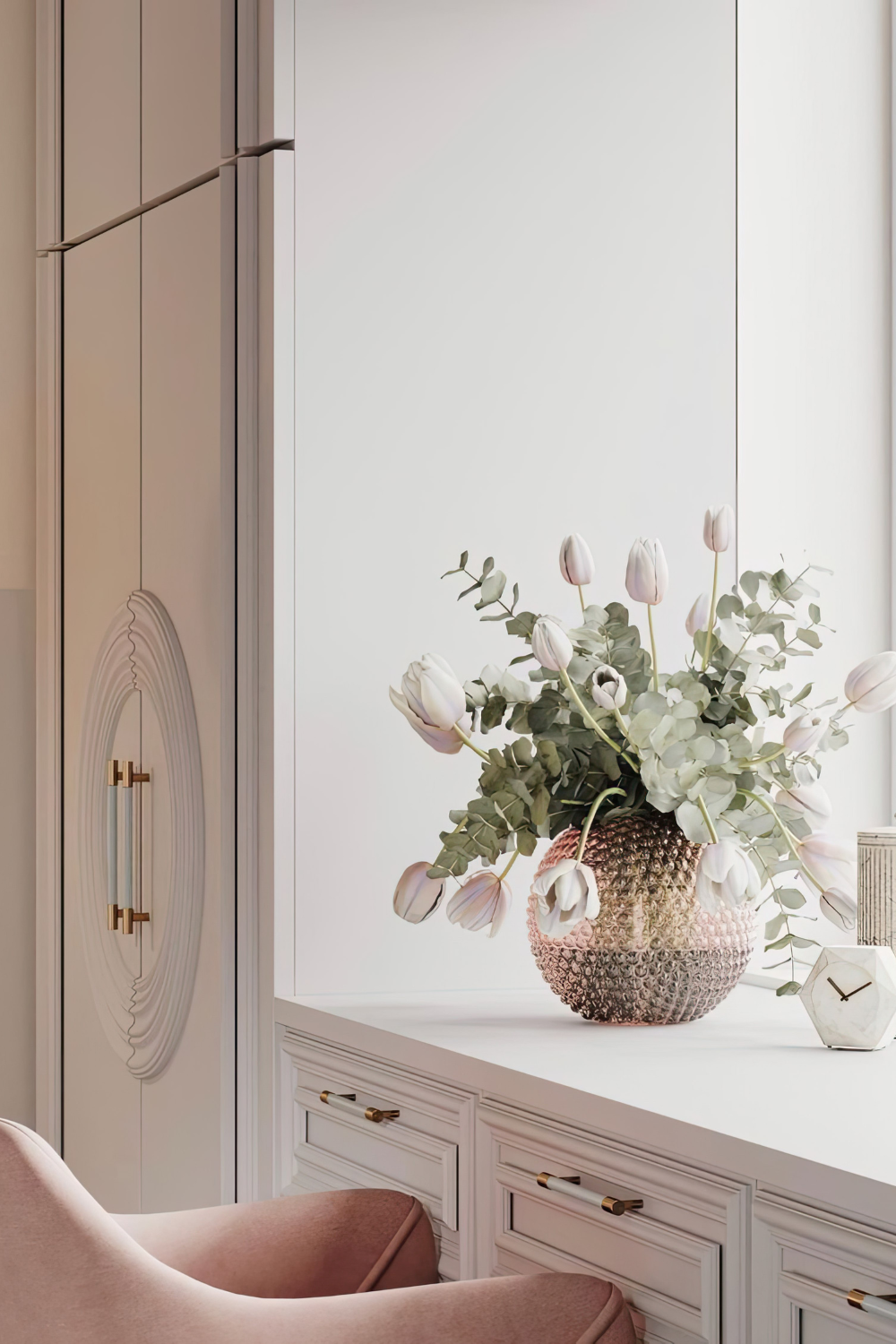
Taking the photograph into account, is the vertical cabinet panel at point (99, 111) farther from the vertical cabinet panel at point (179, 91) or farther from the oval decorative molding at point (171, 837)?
the oval decorative molding at point (171, 837)

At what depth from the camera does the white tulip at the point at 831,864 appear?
160cm

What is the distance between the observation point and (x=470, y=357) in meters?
2.04

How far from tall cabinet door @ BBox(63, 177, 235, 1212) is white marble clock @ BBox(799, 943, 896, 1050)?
2.75 feet

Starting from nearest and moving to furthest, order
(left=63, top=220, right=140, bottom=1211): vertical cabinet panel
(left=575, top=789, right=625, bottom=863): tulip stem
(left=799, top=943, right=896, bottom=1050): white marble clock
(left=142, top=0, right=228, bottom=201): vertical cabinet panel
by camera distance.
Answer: (left=799, top=943, right=896, bottom=1050): white marble clock, (left=575, top=789, right=625, bottom=863): tulip stem, (left=142, top=0, right=228, bottom=201): vertical cabinet panel, (left=63, top=220, right=140, bottom=1211): vertical cabinet panel

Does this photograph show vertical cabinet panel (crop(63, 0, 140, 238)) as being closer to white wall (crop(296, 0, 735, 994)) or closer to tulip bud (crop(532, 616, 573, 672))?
white wall (crop(296, 0, 735, 994))

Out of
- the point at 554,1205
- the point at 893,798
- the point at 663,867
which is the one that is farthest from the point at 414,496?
the point at 554,1205

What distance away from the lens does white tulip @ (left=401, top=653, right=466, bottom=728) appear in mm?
1627

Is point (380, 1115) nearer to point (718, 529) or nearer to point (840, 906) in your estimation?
point (840, 906)

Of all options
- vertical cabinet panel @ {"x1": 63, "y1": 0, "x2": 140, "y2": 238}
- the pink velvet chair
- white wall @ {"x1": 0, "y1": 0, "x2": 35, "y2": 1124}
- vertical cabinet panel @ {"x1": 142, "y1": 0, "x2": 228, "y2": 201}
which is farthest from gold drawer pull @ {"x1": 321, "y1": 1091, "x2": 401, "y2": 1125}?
vertical cabinet panel @ {"x1": 63, "y1": 0, "x2": 140, "y2": 238}

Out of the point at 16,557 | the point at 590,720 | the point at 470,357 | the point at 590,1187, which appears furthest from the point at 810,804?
the point at 16,557

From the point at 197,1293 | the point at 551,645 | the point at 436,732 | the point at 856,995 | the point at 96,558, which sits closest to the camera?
the point at 197,1293

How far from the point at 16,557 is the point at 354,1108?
132 cm

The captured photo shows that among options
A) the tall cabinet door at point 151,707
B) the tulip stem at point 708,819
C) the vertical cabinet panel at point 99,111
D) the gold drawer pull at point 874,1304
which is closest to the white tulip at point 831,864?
the tulip stem at point 708,819

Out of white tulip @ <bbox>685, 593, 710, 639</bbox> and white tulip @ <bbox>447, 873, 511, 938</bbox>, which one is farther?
white tulip @ <bbox>685, 593, 710, 639</bbox>
